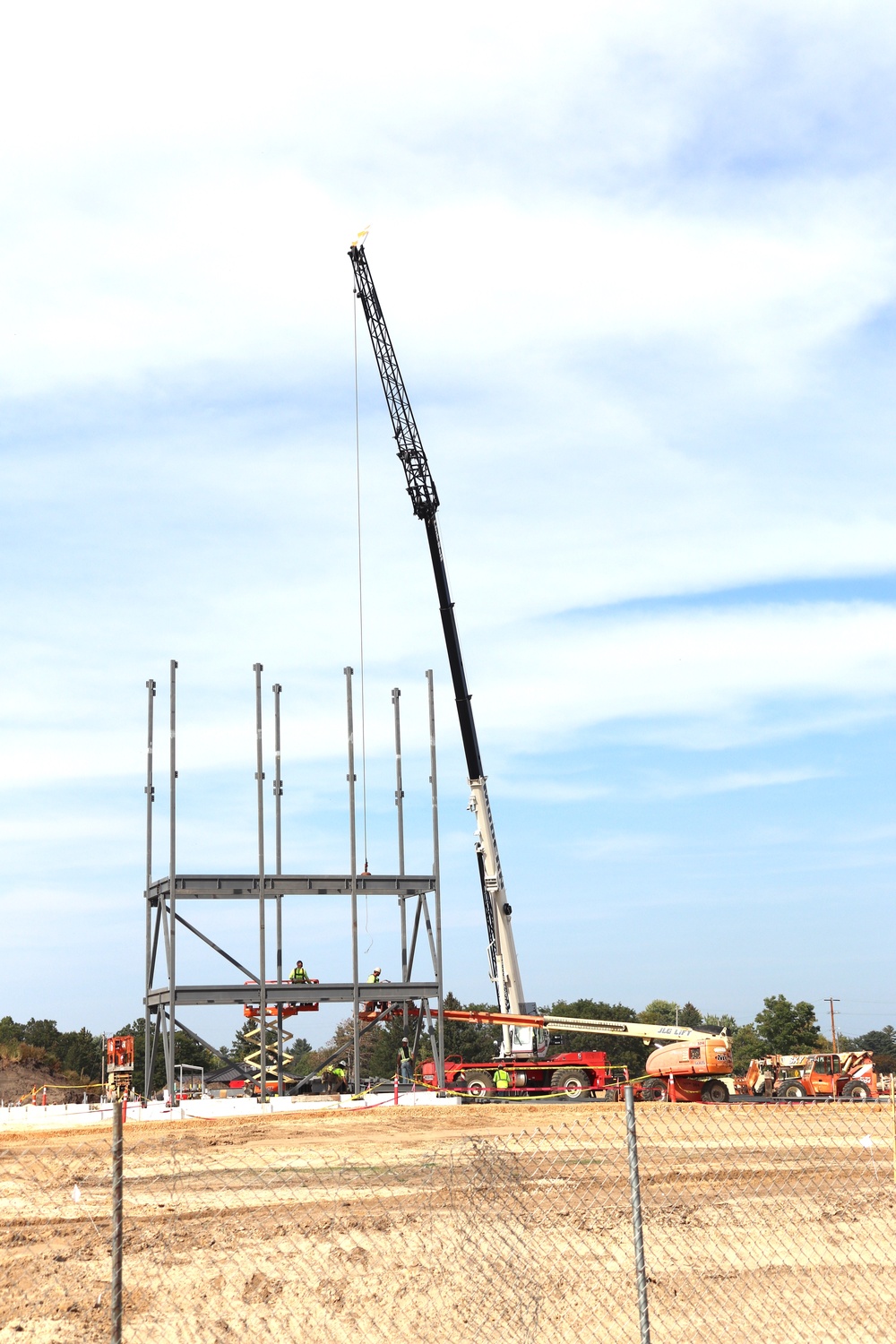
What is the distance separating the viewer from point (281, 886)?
115 feet

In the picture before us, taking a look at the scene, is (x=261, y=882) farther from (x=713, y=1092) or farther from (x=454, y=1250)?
(x=454, y=1250)

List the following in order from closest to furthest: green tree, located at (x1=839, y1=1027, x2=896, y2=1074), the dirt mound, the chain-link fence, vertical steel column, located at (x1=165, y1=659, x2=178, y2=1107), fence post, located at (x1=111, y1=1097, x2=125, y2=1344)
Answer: fence post, located at (x1=111, y1=1097, x2=125, y2=1344) → the chain-link fence → vertical steel column, located at (x1=165, y1=659, x2=178, y2=1107) → the dirt mound → green tree, located at (x1=839, y1=1027, x2=896, y2=1074)

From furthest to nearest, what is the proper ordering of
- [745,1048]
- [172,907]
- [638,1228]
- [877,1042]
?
[877,1042], [745,1048], [172,907], [638,1228]

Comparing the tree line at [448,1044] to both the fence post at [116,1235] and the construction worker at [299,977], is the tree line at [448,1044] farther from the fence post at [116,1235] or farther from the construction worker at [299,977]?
the fence post at [116,1235]

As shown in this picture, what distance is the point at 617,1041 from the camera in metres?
104

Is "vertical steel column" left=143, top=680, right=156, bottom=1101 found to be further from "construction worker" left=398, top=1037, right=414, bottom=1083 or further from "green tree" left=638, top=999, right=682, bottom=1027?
"green tree" left=638, top=999, right=682, bottom=1027

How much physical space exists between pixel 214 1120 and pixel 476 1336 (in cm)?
2130

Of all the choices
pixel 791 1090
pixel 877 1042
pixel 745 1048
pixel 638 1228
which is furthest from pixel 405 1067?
pixel 877 1042

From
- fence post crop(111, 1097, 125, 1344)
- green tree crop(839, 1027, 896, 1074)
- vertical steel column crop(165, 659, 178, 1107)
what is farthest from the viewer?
green tree crop(839, 1027, 896, 1074)

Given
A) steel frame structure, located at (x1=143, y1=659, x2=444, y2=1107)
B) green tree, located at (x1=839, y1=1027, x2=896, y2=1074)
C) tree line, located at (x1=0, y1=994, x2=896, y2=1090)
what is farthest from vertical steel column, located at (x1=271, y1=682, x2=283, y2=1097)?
green tree, located at (x1=839, y1=1027, x2=896, y2=1074)

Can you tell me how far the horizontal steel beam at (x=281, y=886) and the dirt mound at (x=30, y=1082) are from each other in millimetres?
17973

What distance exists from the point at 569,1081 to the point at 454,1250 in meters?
27.2

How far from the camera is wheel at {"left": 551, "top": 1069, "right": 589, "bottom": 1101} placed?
3794 centimetres

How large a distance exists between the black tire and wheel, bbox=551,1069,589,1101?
6.05 metres
